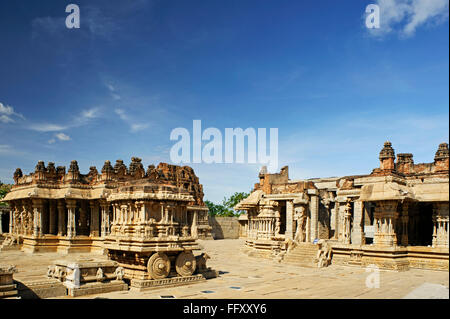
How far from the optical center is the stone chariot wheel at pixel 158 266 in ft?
43.7

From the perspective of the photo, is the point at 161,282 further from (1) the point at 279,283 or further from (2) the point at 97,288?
(1) the point at 279,283

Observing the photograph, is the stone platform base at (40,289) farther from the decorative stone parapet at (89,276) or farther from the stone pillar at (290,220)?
the stone pillar at (290,220)

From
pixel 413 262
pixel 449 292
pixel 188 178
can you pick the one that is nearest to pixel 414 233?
pixel 413 262

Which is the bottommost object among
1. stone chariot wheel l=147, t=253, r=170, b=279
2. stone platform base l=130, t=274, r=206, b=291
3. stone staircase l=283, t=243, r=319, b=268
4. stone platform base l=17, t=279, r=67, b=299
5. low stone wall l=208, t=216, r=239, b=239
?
low stone wall l=208, t=216, r=239, b=239

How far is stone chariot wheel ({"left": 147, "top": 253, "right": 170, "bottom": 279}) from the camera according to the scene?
43.7ft

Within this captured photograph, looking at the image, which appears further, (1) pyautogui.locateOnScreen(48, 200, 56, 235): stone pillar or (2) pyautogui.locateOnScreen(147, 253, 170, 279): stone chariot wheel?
(1) pyautogui.locateOnScreen(48, 200, 56, 235): stone pillar

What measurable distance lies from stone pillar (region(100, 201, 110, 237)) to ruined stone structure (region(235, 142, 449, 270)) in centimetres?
960

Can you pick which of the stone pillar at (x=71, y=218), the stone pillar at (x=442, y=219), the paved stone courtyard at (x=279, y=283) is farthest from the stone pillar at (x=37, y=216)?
the stone pillar at (x=442, y=219)

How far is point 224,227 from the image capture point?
49844 mm

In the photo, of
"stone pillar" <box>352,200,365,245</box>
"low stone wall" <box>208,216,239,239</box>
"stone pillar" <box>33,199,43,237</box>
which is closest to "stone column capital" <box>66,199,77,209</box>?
"stone pillar" <box>33,199,43,237</box>

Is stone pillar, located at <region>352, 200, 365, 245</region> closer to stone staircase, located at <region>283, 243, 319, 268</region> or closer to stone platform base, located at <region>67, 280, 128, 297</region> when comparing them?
stone staircase, located at <region>283, 243, 319, 268</region>

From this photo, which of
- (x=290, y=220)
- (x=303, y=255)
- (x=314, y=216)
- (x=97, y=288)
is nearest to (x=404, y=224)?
(x=303, y=255)

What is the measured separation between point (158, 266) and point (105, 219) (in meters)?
14.2
